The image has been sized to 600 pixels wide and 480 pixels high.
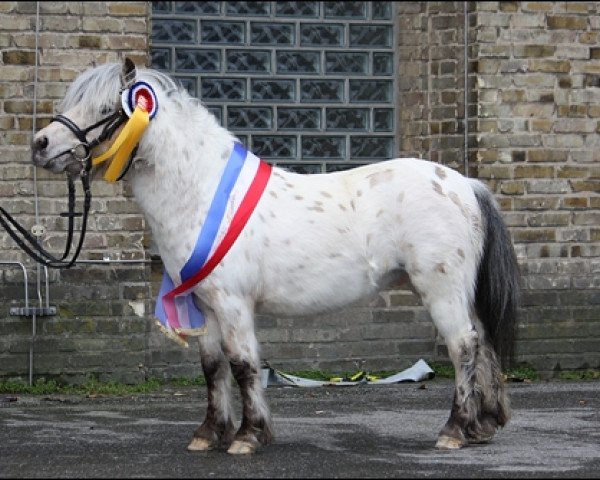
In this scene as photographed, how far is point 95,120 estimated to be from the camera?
9438mm

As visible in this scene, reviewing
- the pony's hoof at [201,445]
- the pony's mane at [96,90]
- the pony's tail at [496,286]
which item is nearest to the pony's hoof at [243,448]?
the pony's hoof at [201,445]

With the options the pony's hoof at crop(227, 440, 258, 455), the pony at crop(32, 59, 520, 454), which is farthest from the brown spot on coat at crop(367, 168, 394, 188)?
the pony's hoof at crop(227, 440, 258, 455)

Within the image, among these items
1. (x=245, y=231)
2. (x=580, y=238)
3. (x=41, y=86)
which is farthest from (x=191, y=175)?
(x=580, y=238)

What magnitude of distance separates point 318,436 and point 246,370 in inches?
48.9

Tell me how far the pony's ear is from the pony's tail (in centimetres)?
226

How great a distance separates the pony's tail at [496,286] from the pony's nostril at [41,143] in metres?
2.68

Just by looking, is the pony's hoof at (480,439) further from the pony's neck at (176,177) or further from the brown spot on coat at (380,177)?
the pony's neck at (176,177)

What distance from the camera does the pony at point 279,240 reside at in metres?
9.40

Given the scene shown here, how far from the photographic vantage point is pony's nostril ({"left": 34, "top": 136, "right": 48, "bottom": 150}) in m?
9.36

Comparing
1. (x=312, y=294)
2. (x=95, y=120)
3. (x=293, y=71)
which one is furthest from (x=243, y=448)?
(x=293, y=71)

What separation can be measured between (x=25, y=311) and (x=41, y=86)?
187 centimetres

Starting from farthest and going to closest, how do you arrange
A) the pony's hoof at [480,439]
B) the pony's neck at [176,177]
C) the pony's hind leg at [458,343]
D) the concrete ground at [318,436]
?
1. the pony's hoof at [480,439]
2. the pony's hind leg at [458,343]
3. the pony's neck at [176,177]
4. the concrete ground at [318,436]

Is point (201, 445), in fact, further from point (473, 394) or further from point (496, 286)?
point (496, 286)

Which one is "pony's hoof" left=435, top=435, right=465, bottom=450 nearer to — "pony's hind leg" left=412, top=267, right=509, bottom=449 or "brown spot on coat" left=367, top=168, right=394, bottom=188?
"pony's hind leg" left=412, top=267, right=509, bottom=449
